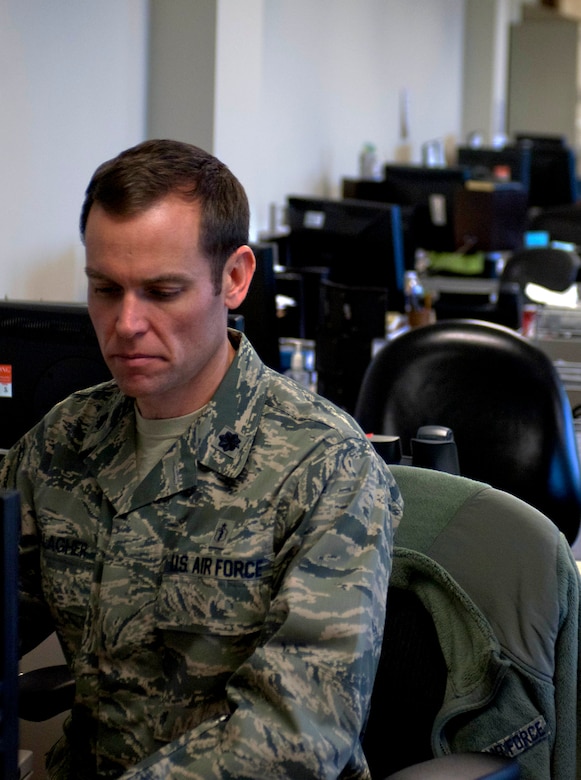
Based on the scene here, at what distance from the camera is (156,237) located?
3.71ft

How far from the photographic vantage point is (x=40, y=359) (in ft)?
6.21

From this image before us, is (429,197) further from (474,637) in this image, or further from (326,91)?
(474,637)

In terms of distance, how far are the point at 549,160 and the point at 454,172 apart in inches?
104

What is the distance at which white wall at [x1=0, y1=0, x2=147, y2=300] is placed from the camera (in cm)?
291

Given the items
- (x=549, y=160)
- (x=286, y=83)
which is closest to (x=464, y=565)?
(x=286, y=83)

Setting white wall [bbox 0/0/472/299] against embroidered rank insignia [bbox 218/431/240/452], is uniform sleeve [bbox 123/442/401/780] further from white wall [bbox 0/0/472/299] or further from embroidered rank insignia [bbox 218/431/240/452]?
white wall [bbox 0/0/472/299]

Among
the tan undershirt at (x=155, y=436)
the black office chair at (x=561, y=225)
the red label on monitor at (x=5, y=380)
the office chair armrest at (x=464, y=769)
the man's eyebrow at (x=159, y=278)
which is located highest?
the black office chair at (x=561, y=225)

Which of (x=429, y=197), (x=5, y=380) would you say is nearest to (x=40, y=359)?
(x=5, y=380)

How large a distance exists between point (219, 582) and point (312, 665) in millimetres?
147

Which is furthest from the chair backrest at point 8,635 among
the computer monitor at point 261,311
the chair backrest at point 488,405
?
the computer monitor at point 261,311

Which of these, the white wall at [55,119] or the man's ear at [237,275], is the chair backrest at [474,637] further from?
the white wall at [55,119]

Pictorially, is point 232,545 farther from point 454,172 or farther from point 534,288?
point 454,172

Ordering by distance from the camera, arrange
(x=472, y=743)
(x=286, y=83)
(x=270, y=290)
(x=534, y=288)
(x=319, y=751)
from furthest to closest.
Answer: (x=286, y=83)
(x=534, y=288)
(x=270, y=290)
(x=472, y=743)
(x=319, y=751)

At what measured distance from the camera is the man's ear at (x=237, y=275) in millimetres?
1203
